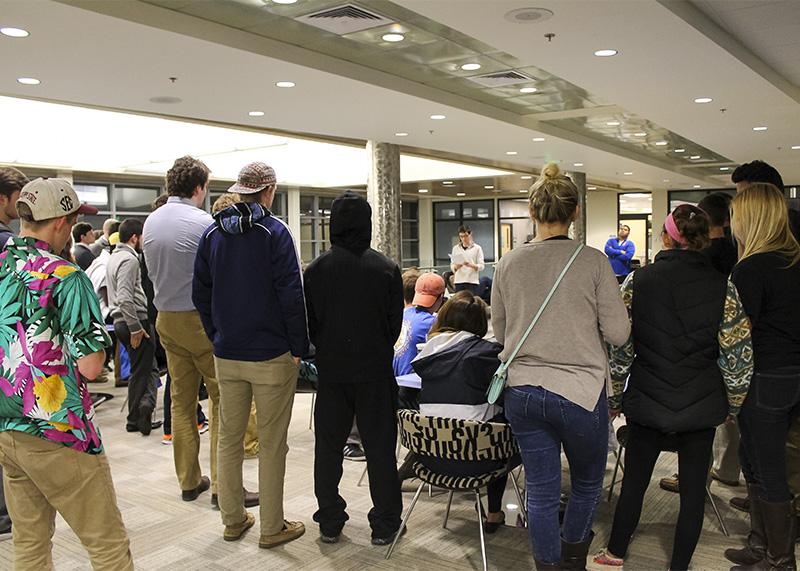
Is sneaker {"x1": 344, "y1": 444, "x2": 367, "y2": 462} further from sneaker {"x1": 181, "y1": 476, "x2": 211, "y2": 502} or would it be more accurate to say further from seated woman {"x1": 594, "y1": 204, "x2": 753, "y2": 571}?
seated woman {"x1": 594, "y1": 204, "x2": 753, "y2": 571}

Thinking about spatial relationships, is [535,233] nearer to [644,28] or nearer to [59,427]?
[59,427]

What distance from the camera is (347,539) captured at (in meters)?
3.54

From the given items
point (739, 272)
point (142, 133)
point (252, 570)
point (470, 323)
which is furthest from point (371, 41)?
point (142, 133)

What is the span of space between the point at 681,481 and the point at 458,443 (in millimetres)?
908

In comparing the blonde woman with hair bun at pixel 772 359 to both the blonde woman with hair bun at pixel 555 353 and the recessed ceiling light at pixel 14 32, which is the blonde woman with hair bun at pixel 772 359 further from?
the recessed ceiling light at pixel 14 32

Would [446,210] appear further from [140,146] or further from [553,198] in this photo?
[553,198]

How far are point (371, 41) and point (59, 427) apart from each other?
461 cm

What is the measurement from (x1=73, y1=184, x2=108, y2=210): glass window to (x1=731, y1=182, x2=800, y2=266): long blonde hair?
13525 millimetres

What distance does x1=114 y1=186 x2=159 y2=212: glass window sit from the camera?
1499cm

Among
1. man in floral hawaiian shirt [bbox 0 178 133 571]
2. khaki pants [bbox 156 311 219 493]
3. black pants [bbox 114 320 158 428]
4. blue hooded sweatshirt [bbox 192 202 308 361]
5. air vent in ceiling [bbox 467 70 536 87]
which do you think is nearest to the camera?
man in floral hawaiian shirt [bbox 0 178 133 571]

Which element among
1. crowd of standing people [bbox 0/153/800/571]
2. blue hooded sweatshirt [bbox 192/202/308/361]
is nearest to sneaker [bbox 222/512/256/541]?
crowd of standing people [bbox 0/153/800/571]

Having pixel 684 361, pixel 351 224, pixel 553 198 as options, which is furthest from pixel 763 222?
pixel 351 224

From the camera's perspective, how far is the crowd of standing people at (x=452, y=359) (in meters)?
2.27

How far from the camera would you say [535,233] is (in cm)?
290
